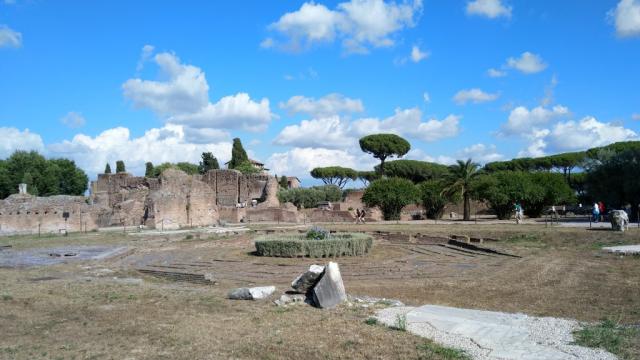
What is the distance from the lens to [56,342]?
6477 millimetres

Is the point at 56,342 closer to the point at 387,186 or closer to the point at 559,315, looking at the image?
the point at 559,315

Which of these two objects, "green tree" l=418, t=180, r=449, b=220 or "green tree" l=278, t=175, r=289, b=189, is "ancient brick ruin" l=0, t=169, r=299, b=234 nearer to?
"green tree" l=418, t=180, r=449, b=220

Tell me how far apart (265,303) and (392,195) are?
1354 inches

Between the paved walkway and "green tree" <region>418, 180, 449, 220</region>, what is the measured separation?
35.8 meters

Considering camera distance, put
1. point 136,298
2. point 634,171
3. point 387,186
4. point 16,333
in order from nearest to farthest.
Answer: point 16,333
point 136,298
point 634,171
point 387,186

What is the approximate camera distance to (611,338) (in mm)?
6113

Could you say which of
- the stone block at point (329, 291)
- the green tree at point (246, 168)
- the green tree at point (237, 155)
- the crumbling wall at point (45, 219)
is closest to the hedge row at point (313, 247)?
the stone block at point (329, 291)

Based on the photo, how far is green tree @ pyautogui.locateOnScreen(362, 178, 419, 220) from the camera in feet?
141

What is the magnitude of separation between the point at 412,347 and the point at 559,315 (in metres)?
3.31

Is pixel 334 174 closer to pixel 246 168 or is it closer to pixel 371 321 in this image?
pixel 246 168

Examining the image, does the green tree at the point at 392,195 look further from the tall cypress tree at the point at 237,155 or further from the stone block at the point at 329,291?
the stone block at the point at 329,291

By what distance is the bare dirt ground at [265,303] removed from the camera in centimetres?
619

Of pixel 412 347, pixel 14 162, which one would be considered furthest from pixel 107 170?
pixel 412 347

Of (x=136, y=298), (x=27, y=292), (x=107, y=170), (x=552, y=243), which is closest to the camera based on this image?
(x=136, y=298)
